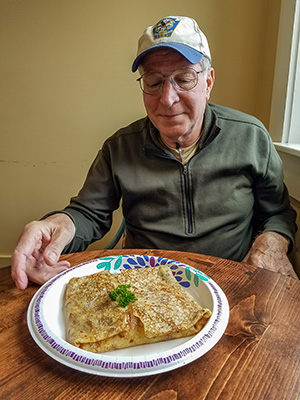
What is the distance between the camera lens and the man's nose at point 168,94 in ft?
3.93

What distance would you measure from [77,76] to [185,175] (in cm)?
153

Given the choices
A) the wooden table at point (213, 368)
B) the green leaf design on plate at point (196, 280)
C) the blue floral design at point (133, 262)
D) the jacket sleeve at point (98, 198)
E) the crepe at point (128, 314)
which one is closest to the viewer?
the wooden table at point (213, 368)

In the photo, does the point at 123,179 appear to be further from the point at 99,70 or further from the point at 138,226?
the point at 99,70

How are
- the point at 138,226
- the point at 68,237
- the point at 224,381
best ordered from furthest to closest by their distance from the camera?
1. the point at 138,226
2. the point at 68,237
3. the point at 224,381

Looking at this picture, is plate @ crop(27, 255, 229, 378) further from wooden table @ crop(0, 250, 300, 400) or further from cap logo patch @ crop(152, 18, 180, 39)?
cap logo patch @ crop(152, 18, 180, 39)

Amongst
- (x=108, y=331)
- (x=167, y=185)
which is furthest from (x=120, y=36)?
(x=108, y=331)

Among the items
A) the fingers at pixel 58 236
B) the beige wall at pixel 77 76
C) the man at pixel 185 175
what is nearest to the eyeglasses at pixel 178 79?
the man at pixel 185 175

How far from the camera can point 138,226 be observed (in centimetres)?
144

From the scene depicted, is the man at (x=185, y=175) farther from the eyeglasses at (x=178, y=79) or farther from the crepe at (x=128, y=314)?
the crepe at (x=128, y=314)

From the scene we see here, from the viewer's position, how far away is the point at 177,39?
1176 millimetres

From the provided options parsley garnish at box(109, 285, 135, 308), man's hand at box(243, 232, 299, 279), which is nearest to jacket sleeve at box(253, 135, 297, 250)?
man's hand at box(243, 232, 299, 279)

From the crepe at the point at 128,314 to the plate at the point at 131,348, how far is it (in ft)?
0.09

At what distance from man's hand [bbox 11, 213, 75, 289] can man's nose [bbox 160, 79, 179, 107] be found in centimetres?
66

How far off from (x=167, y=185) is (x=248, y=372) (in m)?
0.88
